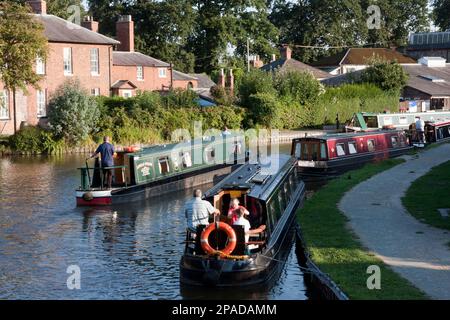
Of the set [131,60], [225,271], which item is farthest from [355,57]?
[225,271]

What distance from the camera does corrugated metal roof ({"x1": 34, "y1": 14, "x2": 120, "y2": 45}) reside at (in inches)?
1949

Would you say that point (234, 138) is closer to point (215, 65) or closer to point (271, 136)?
point (271, 136)

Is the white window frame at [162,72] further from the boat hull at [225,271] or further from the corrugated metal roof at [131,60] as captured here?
the boat hull at [225,271]

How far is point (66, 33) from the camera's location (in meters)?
50.7

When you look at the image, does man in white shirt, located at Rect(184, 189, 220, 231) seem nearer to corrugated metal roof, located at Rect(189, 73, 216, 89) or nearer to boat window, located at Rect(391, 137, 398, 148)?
boat window, located at Rect(391, 137, 398, 148)

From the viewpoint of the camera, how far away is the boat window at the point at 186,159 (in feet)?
104

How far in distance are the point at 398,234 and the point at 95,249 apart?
7.99 metres

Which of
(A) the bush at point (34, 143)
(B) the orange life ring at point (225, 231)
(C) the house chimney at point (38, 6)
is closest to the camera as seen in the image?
(B) the orange life ring at point (225, 231)

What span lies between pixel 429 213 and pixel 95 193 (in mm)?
11455

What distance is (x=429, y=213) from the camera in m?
21.3

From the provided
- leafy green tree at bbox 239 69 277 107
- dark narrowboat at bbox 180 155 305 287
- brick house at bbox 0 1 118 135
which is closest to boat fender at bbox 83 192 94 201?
dark narrowboat at bbox 180 155 305 287

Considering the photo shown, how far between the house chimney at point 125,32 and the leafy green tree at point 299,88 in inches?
503

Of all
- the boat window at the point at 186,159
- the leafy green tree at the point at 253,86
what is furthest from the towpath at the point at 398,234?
the leafy green tree at the point at 253,86

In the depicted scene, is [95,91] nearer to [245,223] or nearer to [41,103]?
[41,103]
